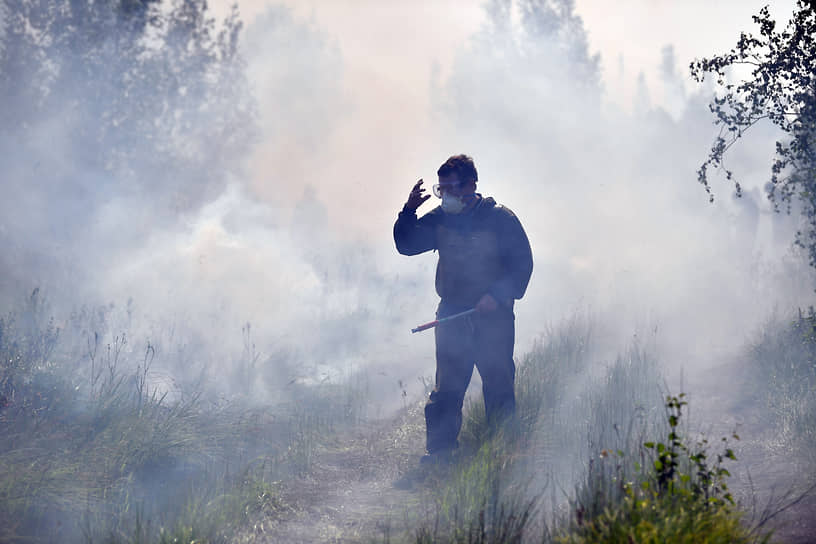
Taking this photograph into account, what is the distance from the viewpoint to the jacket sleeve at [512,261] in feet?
15.4

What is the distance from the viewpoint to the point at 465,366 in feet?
15.9

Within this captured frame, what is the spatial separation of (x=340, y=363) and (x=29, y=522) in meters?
4.66

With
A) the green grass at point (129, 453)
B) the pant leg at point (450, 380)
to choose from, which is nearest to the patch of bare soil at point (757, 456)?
the pant leg at point (450, 380)

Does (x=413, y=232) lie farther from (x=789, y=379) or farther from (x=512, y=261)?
(x=789, y=379)

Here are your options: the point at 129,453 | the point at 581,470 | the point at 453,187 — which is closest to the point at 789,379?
the point at 581,470

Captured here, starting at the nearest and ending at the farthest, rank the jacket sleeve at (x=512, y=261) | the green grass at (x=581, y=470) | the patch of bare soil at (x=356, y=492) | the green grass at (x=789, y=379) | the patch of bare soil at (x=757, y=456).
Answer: the green grass at (x=581, y=470) → the patch of bare soil at (x=757, y=456) → the patch of bare soil at (x=356, y=492) → the jacket sleeve at (x=512, y=261) → the green grass at (x=789, y=379)

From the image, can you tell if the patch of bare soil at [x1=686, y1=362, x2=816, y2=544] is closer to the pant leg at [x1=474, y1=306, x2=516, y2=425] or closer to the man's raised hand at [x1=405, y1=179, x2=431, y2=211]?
the pant leg at [x1=474, y1=306, x2=516, y2=425]

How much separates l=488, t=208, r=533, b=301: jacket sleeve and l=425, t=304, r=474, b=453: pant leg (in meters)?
0.29

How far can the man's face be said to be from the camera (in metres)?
4.70

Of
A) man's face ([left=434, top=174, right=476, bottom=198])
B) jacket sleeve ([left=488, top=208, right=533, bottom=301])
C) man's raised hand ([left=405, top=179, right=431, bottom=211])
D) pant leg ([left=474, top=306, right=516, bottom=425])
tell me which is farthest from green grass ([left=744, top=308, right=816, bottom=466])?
man's raised hand ([left=405, top=179, right=431, bottom=211])

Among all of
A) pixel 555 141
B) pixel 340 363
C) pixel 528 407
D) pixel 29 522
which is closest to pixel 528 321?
pixel 340 363

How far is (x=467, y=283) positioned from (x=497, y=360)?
527 millimetres

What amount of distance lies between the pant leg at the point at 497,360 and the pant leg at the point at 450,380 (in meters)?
0.08

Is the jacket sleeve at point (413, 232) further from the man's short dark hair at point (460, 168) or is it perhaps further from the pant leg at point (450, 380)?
the pant leg at point (450, 380)
